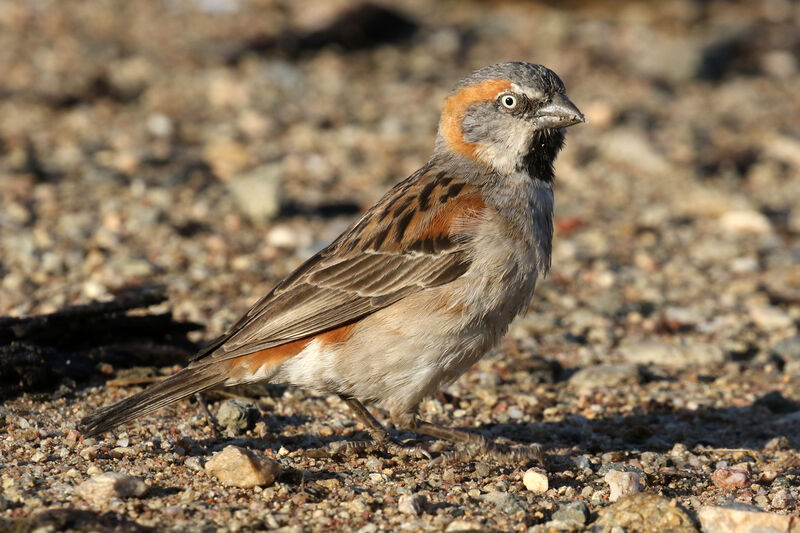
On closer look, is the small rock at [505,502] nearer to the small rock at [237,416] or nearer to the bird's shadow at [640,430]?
the bird's shadow at [640,430]

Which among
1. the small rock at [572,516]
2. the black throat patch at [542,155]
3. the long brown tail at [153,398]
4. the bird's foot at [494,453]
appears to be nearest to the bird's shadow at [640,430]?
the bird's foot at [494,453]

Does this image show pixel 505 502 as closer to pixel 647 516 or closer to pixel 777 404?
pixel 647 516

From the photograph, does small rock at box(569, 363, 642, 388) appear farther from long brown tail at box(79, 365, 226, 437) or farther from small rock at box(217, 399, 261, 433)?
long brown tail at box(79, 365, 226, 437)

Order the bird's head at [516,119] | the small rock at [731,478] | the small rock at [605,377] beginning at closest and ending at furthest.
→ 1. the small rock at [731,478]
2. the bird's head at [516,119]
3. the small rock at [605,377]

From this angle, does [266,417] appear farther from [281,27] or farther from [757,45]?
[757,45]

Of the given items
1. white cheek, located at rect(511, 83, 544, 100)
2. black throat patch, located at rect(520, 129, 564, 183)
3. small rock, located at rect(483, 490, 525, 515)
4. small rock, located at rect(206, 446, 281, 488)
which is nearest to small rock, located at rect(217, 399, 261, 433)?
small rock, located at rect(206, 446, 281, 488)

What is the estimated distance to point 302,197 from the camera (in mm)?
10438

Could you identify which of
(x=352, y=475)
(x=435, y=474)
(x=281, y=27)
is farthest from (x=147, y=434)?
(x=281, y=27)

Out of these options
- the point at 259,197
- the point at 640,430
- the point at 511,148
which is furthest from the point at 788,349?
the point at 259,197

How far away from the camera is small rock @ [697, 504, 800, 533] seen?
4789mm

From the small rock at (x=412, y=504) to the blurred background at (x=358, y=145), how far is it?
3165 millimetres

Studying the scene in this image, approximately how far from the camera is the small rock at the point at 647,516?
4859 mm

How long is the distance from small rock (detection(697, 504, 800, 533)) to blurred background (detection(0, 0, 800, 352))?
10.2 feet

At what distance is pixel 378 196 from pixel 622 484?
18.7 feet
